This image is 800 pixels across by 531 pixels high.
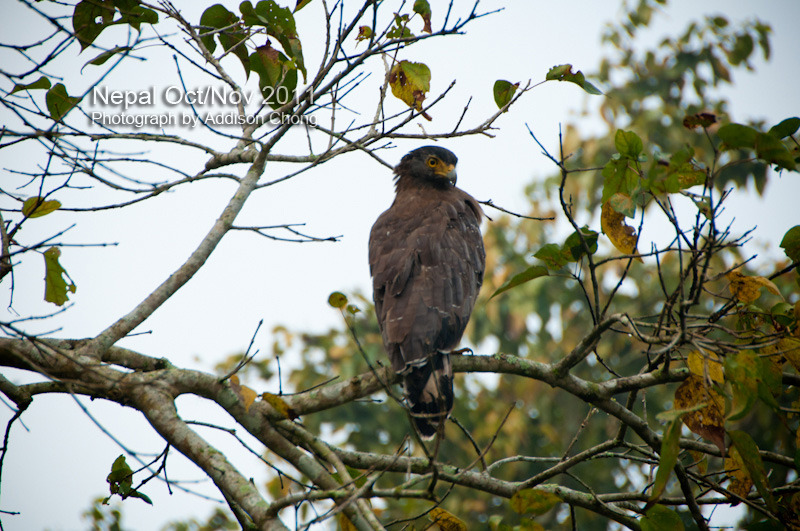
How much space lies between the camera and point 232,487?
2.25m

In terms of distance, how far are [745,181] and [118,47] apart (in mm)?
11018

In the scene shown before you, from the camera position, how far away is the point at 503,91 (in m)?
2.91

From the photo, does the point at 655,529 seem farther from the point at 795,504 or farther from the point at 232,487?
the point at 232,487

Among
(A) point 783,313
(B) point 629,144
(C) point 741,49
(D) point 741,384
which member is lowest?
(D) point 741,384

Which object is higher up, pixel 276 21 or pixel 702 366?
pixel 276 21

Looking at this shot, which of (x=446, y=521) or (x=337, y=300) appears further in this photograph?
(x=337, y=300)

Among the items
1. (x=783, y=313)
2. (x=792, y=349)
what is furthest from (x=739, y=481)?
(x=783, y=313)

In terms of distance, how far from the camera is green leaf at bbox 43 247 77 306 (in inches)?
112

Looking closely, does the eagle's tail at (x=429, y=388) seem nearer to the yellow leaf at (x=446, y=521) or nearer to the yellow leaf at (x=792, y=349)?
the yellow leaf at (x=446, y=521)

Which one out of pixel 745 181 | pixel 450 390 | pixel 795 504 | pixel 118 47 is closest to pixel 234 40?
pixel 118 47

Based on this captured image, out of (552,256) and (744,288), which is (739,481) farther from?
(552,256)

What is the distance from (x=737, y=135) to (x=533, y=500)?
147cm

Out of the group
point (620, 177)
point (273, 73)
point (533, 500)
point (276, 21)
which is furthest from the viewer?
point (273, 73)

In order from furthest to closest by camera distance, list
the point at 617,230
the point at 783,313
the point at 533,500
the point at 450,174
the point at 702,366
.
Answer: the point at 450,174 → the point at 783,313 → the point at 617,230 → the point at 702,366 → the point at 533,500
